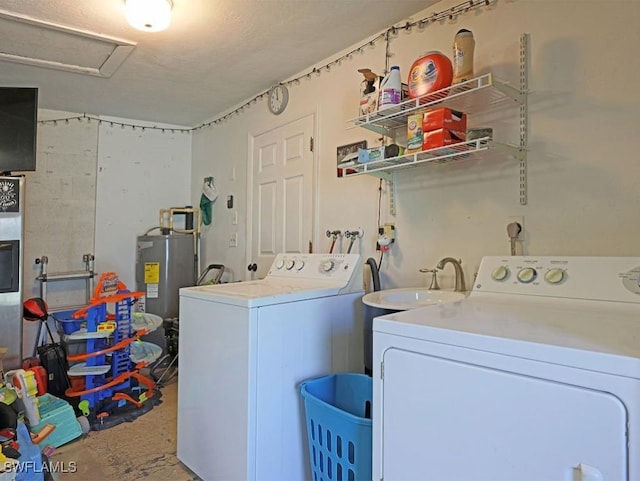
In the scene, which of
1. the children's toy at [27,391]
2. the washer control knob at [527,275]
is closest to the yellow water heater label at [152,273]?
the children's toy at [27,391]

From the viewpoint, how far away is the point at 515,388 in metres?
0.93

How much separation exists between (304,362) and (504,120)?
1.38 metres

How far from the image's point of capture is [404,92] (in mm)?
1960

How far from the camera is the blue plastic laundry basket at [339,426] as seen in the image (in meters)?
1.45

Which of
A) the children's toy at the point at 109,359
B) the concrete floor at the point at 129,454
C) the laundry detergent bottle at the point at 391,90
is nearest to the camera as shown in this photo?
the laundry detergent bottle at the point at 391,90

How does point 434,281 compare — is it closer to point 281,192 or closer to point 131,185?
point 281,192

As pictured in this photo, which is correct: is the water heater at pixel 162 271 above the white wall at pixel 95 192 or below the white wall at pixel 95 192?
below

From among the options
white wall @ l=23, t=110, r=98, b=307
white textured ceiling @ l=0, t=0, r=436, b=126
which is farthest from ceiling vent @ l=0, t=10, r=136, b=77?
white wall @ l=23, t=110, r=98, b=307

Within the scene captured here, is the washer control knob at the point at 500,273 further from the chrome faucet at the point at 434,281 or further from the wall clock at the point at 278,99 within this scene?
the wall clock at the point at 278,99

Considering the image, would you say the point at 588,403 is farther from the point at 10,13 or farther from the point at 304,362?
the point at 10,13

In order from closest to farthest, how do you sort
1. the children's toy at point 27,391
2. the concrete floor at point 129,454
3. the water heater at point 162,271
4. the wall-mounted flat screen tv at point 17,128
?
1. the concrete floor at point 129,454
2. the children's toy at point 27,391
3. the wall-mounted flat screen tv at point 17,128
4. the water heater at point 162,271

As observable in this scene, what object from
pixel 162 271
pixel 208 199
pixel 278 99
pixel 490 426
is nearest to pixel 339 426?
pixel 490 426

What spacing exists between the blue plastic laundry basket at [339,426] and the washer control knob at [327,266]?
1.95 feet

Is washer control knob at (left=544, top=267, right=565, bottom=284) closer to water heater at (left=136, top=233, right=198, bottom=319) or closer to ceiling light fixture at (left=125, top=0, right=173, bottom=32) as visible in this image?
ceiling light fixture at (left=125, top=0, right=173, bottom=32)
